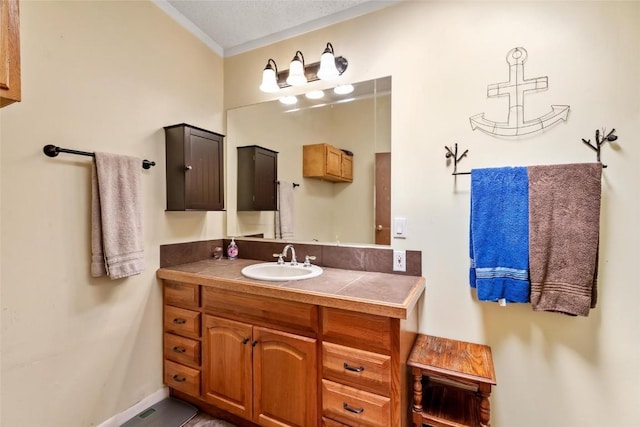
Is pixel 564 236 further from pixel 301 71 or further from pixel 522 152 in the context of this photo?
pixel 301 71

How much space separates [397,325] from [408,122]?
114 cm

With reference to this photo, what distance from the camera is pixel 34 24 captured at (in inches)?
50.7

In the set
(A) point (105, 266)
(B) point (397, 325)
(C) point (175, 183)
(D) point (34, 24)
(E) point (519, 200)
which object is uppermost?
(D) point (34, 24)

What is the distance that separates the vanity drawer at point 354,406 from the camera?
1177 mm

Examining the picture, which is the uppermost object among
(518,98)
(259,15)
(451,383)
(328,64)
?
(259,15)

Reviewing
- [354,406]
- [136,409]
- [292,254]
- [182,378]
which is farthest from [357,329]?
[136,409]

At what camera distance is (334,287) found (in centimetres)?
140

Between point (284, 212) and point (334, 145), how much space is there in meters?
0.61

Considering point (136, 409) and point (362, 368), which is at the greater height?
point (362, 368)

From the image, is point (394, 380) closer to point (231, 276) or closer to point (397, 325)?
point (397, 325)

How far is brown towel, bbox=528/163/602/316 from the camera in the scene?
3.95ft

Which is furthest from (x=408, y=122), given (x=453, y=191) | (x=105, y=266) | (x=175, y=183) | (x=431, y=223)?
(x=105, y=266)

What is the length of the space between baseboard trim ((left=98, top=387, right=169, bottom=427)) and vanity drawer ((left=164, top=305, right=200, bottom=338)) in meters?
0.41

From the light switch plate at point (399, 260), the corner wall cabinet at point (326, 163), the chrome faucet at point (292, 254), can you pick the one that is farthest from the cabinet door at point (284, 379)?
the corner wall cabinet at point (326, 163)
